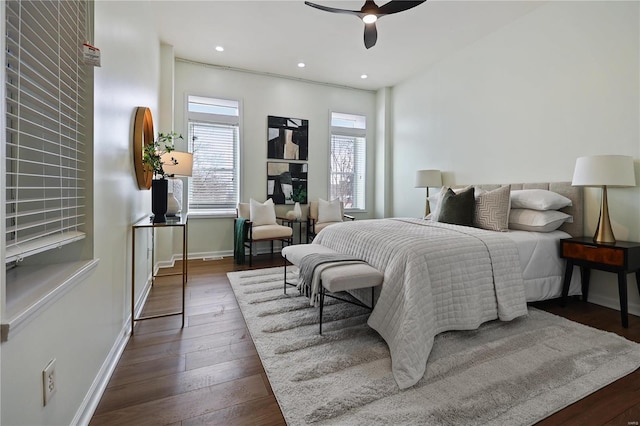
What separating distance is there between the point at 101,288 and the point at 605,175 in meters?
3.70

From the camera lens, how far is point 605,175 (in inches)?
95.4

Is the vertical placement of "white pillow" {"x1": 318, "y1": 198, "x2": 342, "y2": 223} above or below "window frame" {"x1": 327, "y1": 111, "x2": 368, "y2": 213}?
below

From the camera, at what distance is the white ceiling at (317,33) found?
328cm

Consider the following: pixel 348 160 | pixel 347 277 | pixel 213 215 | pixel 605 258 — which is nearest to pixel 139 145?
pixel 347 277

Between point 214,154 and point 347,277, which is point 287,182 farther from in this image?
point 347,277

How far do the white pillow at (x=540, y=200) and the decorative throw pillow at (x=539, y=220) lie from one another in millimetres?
55

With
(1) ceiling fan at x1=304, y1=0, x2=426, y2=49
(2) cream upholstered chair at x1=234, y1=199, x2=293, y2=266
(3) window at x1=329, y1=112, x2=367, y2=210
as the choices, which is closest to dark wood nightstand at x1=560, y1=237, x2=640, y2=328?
(1) ceiling fan at x1=304, y1=0, x2=426, y2=49

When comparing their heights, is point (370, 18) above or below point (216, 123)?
above

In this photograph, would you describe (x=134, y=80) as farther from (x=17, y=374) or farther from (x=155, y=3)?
A: (x=17, y=374)

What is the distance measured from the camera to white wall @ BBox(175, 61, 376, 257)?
468 centimetres

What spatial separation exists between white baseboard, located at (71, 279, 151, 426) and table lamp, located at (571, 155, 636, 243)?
12.2ft

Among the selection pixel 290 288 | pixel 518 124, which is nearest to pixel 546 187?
pixel 518 124

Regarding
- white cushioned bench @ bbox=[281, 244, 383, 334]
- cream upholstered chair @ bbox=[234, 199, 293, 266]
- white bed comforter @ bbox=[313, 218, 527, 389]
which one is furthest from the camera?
cream upholstered chair @ bbox=[234, 199, 293, 266]

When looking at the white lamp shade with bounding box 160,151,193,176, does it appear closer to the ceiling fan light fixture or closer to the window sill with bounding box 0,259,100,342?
the window sill with bounding box 0,259,100,342
